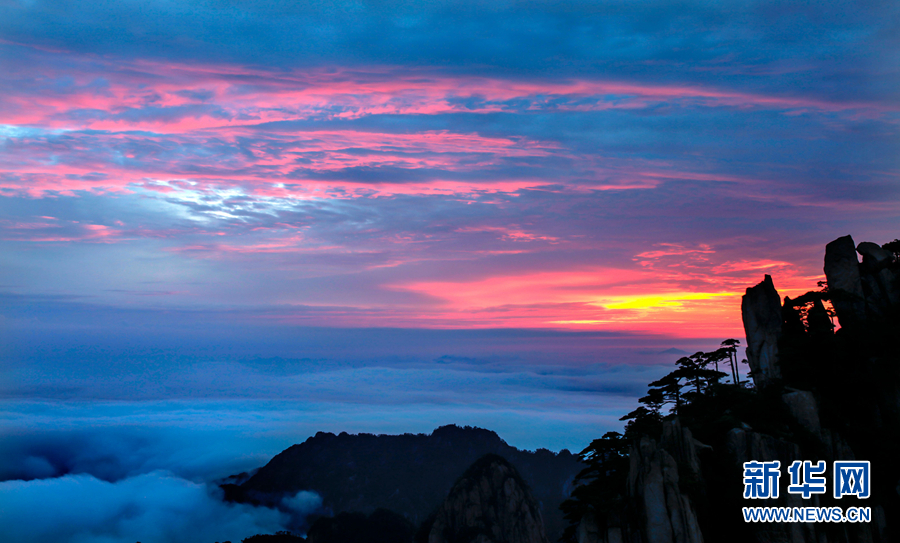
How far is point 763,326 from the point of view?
2813 inches

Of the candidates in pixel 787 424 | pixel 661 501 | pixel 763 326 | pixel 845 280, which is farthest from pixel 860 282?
pixel 661 501

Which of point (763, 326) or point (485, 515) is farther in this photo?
point (485, 515)

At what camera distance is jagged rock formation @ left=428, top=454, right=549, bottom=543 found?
186625 mm

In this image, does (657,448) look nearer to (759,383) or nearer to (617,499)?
(617,499)

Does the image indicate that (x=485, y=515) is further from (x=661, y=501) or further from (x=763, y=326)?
(x=661, y=501)

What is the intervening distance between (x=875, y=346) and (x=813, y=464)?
65.9ft

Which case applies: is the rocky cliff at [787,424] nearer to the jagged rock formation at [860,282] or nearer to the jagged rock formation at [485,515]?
the jagged rock formation at [860,282]

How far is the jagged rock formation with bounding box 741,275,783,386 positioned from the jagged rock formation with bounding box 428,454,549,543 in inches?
5429

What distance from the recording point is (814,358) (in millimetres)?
66562

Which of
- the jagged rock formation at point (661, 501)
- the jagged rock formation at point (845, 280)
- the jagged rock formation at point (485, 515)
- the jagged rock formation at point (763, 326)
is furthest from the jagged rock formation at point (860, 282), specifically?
the jagged rock formation at point (485, 515)

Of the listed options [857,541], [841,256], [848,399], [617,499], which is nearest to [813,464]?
[857,541]

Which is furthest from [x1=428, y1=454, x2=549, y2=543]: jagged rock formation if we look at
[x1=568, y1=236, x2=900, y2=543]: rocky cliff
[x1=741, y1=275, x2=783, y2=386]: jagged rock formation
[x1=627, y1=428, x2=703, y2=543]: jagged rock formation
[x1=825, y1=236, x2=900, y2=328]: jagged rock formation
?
[x1=627, y1=428, x2=703, y2=543]: jagged rock formation

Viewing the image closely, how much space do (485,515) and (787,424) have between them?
154 m

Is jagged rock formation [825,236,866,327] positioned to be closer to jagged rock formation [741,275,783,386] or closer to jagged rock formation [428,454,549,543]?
jagged rock formation [741,275,783,386]
